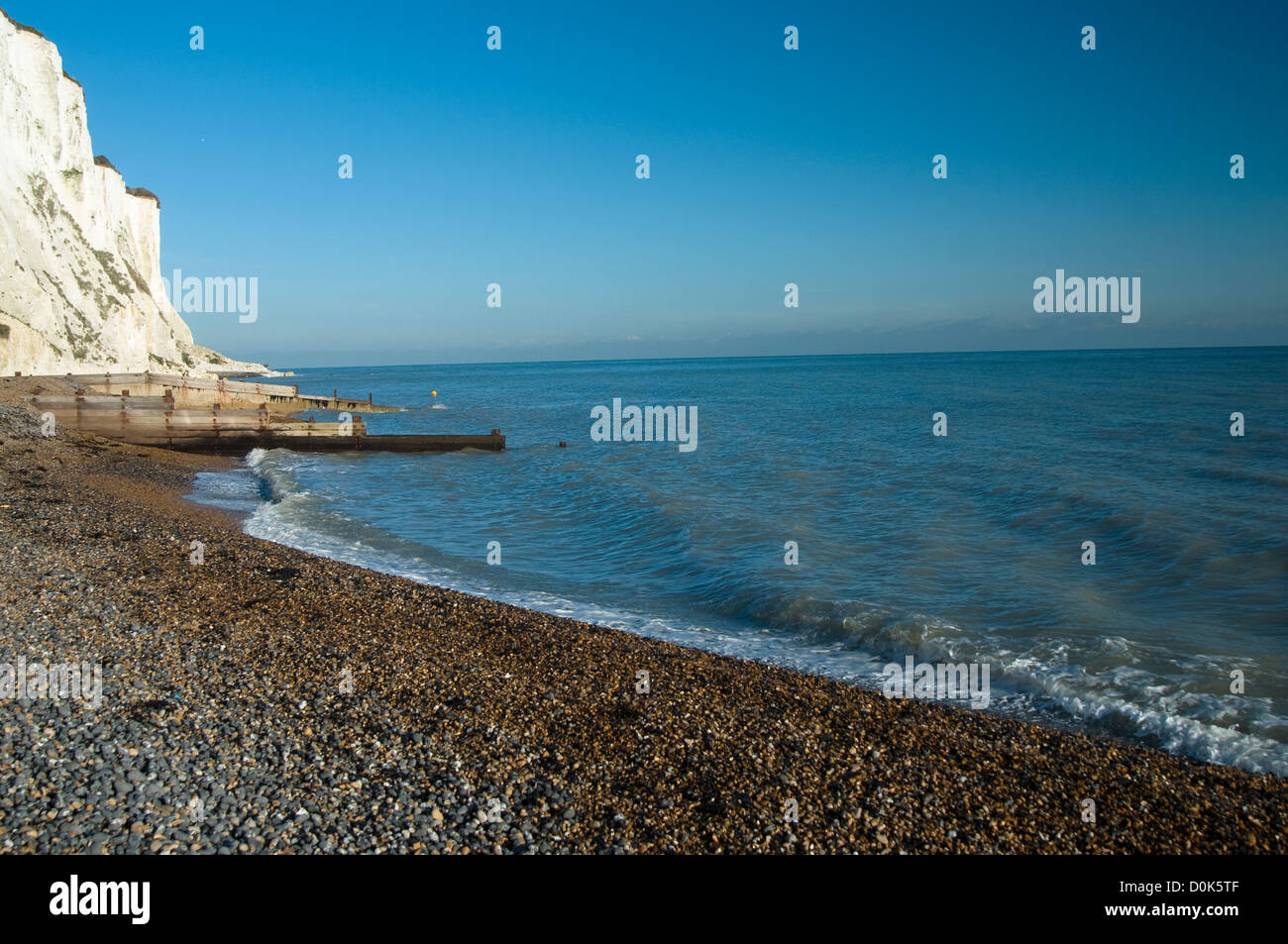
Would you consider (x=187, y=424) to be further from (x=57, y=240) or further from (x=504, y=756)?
(x=504, y=756)

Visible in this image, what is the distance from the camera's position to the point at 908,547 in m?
16.8

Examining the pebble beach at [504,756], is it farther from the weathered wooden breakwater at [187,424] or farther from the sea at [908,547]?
the weathered wooden breakwater at [187,424]

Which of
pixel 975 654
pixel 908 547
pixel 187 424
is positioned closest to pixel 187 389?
pixel 187 424

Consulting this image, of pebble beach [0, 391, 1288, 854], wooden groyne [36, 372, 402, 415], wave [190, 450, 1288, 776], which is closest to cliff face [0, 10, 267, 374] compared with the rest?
wooden groyne [36, 372, 402, 415]

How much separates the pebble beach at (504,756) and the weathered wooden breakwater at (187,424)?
75.6 ft

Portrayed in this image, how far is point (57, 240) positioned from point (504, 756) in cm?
5986

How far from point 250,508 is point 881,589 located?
16741 millimetres

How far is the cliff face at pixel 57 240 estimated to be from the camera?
147 ft

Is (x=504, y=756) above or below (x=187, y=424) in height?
below

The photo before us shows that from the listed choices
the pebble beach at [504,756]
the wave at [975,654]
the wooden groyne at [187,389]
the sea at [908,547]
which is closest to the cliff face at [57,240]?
the wooden groyne at [187,389]

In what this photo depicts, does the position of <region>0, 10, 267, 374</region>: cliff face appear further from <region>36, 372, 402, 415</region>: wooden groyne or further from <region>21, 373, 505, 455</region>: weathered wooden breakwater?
<region>21, 373, 505, 455</region>: weathered wooden breakwater

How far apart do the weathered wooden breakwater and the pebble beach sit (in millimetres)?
23036

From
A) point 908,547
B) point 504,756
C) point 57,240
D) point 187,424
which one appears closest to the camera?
point 504,756
